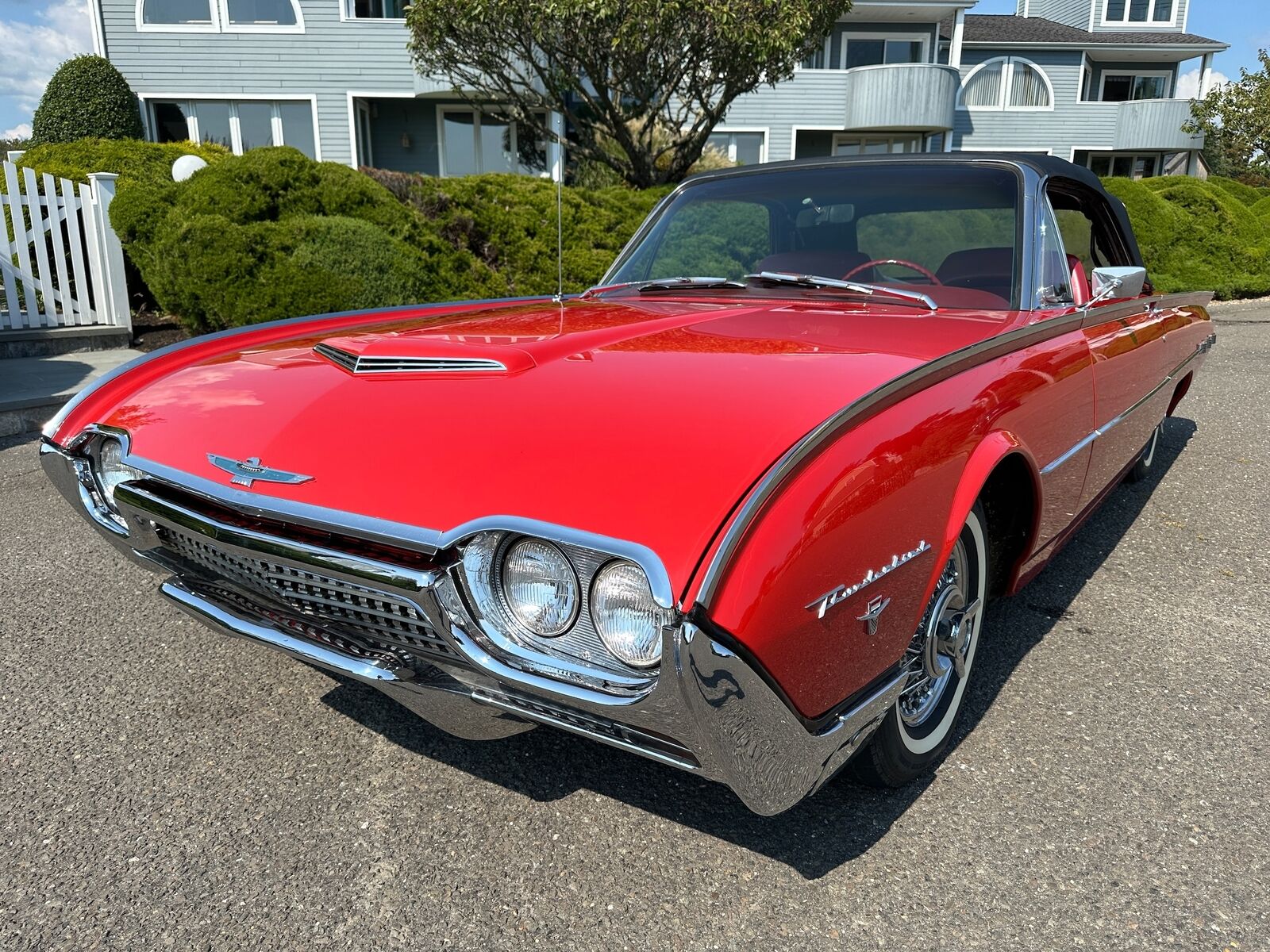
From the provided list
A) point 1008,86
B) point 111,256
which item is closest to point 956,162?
point 111,256

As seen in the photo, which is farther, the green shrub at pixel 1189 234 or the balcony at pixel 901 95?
the balcony at pixel 901 95

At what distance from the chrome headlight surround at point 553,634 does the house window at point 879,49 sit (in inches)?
881

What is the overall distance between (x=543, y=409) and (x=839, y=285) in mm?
1344

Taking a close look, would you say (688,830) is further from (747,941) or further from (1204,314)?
(1204,314)

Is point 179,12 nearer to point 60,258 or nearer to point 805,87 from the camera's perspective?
point 60,258

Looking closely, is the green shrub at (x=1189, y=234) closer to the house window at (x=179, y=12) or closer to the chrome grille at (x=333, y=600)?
the chrome grille at (x=333, y=600)

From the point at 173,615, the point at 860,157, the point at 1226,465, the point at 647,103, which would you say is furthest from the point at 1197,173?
the point at 173,615

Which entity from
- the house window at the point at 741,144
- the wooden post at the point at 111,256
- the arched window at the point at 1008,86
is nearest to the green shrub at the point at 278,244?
the wooden post at the point at 111,256

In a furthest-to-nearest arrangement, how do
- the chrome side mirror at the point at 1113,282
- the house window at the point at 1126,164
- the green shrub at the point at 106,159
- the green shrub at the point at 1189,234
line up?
the house window at the point at 1126,164
the green shrub at the point at 1189,234
the green shrub at the point at 106,159
the chrome side mirror at the point at 1113,282

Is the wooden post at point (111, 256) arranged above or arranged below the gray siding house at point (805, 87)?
below

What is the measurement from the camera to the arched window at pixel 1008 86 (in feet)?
73.5

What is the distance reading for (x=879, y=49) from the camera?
21.4m

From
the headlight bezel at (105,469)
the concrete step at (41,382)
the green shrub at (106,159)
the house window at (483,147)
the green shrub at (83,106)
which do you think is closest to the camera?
the headlight bezel at (105,469)

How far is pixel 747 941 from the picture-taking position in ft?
5.22
